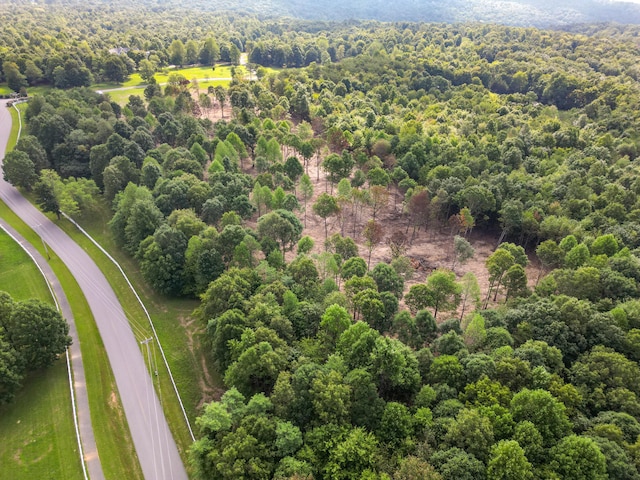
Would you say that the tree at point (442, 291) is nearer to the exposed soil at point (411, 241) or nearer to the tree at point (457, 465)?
the exposed soil at point (411, 241)

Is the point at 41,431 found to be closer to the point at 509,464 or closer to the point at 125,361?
the point at 125,361

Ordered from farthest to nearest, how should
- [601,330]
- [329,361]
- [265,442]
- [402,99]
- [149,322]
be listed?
1. [402,99]
2. [149,322]
3. [601,330]
4. [329,361]
5. [265,442]

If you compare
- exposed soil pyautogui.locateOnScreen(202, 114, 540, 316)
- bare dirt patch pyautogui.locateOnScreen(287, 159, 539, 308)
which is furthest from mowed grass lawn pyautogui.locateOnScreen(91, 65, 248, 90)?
bare dirt patch pyautogui.locateOnScreen(287, 159, 539, 308)

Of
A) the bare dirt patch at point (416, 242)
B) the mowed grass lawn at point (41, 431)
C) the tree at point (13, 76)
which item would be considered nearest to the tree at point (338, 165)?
the bare dirt patch at point (416, 242)

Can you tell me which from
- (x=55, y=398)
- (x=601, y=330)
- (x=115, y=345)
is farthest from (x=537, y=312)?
(x=55, y=398)

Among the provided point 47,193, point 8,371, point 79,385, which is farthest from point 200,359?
point 47,193

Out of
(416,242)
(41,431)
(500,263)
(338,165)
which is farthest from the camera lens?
(338,165)

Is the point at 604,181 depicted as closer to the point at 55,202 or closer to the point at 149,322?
the point at 149,322
